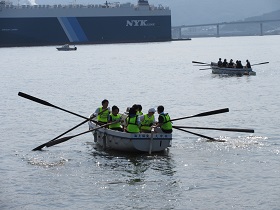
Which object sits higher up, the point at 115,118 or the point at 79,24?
the point at 79,24

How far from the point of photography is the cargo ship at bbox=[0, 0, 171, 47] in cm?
16038

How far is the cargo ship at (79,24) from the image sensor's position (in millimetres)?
160375

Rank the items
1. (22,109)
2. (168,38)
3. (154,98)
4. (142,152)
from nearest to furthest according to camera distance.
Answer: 1. (142,152)
2. (22,109)
3. (154,98)
4. (168,38)

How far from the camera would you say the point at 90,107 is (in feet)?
147

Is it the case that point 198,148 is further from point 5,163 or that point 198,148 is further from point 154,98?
point 154,98

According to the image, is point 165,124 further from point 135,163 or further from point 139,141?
point 135,163

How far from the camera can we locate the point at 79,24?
16762 cm

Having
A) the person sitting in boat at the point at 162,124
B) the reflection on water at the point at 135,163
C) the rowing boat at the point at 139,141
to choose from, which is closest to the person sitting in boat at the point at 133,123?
the rowing boat at the point at 139,141

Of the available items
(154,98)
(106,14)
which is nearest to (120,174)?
(154,98)

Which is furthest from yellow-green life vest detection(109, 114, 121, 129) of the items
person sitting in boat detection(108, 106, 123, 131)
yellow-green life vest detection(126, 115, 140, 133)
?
yellow-green life vest detection(126, 115, 140, 133)

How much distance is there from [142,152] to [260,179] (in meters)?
4.83

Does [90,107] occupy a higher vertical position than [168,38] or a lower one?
lower

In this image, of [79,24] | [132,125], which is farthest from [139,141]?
[79,24]

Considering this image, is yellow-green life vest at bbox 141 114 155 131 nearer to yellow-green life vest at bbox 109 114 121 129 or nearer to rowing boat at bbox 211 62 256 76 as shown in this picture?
yellow-green life vest at bbox 109 114 121 129
